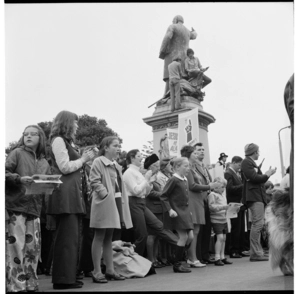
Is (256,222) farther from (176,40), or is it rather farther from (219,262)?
(176,40)

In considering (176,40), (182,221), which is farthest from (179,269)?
(176,40)

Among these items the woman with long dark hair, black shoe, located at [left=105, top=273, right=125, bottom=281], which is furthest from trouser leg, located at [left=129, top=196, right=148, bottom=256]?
the woman with long dark hair

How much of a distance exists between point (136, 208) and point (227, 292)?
9.85 ft

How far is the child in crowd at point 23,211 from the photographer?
574 centimetres

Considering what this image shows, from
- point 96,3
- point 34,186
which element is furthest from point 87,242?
point 96,3

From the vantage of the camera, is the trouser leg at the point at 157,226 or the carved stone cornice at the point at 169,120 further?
the carved stone cornice at the point at 169,120

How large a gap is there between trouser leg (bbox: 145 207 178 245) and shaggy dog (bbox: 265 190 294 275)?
2790 mm

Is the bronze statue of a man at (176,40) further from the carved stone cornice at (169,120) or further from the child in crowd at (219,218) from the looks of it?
the child in crowd at (219,218)

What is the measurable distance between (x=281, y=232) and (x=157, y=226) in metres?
3.40

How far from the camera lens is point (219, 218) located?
905 centimetres

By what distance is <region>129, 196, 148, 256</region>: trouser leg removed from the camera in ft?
26.3

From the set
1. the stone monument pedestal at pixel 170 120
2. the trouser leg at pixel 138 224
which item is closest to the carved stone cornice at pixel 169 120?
the stone monument pedestal at pixel 170 120

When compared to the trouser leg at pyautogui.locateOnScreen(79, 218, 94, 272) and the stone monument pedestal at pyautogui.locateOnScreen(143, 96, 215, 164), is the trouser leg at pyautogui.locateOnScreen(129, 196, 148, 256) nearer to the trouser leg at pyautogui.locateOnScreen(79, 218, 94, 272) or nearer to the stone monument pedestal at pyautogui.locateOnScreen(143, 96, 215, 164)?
the trouser leg at pyautogui.locateOnScreen(79, 218, 94, 272)

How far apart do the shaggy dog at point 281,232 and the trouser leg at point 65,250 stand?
1983mm
